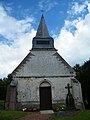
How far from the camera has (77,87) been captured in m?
24.4

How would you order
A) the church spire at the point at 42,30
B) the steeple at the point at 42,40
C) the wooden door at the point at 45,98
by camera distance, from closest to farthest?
the wooden door at the point at 45,98, the steeple at the point at 42,40, the church spire at the point at 42,30

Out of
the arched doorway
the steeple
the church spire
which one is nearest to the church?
the arched doorway

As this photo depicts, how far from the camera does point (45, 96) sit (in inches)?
972

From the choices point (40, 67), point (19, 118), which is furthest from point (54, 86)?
point (19, 118)

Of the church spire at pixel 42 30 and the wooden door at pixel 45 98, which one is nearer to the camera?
the wooden door at pixel 45 98

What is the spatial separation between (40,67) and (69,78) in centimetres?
368

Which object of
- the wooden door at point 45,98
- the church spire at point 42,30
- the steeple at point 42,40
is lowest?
the wooden door at point 45,98

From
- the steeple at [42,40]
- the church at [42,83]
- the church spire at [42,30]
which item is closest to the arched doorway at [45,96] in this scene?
the church at [42,83]

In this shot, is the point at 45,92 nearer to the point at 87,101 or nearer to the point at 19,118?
the point at 87,101

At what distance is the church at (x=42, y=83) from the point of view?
78.5 feet

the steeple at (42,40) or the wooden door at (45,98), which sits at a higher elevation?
the steeple at (42,40)

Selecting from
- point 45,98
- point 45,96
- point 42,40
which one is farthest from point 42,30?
point 45,98

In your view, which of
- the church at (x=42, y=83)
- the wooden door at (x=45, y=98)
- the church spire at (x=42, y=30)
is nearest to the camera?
the church at (x=42, y=83)

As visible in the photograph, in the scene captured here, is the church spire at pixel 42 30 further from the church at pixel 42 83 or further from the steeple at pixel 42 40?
the church at pixel 42 83
